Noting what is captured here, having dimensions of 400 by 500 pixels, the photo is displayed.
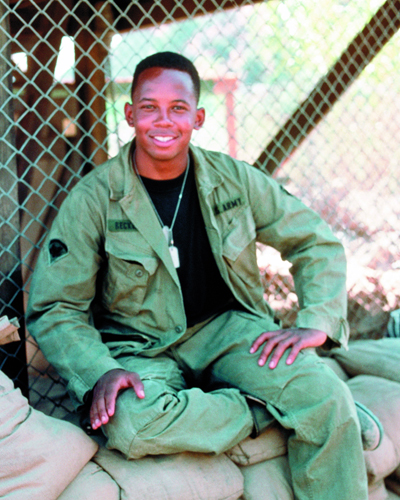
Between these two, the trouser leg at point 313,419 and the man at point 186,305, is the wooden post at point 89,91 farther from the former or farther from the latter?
the trouser leg at point 313,419

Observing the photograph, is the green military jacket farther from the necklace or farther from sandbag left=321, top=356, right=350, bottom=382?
sandbag left=321, top=356, right=350, bottom=382

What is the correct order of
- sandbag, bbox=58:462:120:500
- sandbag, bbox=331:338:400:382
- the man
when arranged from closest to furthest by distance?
1. sandbag, bbox=58:462:120:500
2. the man
3. sandbag, bbox=331:338:400:382

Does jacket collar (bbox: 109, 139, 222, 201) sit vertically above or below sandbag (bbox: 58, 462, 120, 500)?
above

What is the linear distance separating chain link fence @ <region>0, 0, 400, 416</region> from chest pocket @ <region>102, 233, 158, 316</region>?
108 centimetres

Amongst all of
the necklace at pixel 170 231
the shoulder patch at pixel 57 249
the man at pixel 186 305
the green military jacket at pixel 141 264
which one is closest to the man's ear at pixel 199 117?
the man at pixel 186 305

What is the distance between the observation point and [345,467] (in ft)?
6.74

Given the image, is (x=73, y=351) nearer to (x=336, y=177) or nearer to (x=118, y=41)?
(x=118, y=41)

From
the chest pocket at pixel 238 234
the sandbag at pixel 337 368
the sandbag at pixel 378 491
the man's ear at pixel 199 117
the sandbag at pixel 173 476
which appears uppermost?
the man's ear at pixel 199 117

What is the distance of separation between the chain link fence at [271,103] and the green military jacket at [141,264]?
3.07 ft

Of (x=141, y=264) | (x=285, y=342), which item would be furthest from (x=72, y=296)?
(x=285, y=342)

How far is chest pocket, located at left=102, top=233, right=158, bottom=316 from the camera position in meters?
2.33

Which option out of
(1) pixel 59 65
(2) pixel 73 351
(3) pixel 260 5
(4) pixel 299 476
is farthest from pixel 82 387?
(3) pixel 260 5

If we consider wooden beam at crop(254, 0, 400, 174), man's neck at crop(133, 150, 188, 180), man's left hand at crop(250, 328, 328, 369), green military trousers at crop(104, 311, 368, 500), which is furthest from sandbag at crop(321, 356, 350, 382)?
man's neck at crop(133, 150, 188, 180)

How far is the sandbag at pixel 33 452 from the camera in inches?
69.4
